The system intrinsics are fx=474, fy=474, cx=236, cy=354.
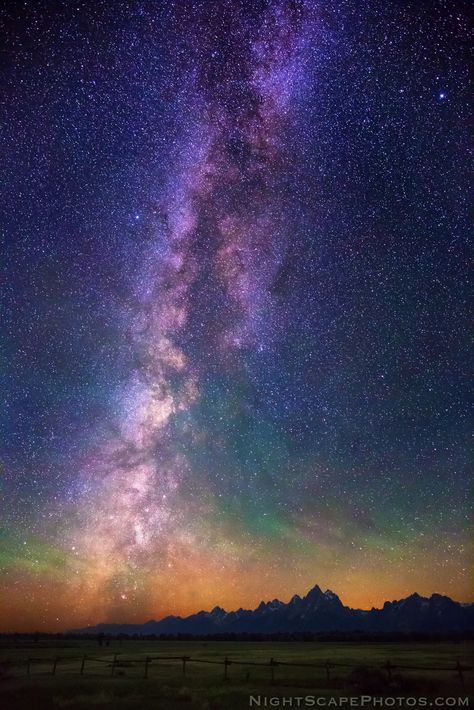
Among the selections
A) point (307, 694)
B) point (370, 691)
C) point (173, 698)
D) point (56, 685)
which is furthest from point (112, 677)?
point (370, 691)

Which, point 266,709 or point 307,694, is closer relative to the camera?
point 266,709

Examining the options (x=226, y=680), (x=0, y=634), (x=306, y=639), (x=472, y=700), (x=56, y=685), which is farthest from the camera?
(x=0, y=634)

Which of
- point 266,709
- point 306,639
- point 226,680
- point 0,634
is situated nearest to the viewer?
point 266,709

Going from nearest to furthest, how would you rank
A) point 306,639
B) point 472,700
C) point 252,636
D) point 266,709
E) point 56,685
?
point 266,709 → point 472,700 → point 56,685 → point 306,639 → point 252,636

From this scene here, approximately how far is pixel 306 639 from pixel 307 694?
438 feet

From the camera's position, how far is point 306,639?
139 meters

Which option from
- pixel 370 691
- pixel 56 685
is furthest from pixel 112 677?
pixel 370 691

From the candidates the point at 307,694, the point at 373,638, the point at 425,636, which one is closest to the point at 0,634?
the point at 373,638

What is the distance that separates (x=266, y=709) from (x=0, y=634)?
711 ft

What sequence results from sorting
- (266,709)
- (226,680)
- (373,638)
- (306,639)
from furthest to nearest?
(306,639) → (373,638) → (226,680) → (266,709)

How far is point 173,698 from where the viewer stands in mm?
24391

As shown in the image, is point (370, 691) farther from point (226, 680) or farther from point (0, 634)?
point (0, 634)

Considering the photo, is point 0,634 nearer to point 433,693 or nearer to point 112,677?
point 112,677

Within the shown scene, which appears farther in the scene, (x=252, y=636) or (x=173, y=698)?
(x=252, y=636)
